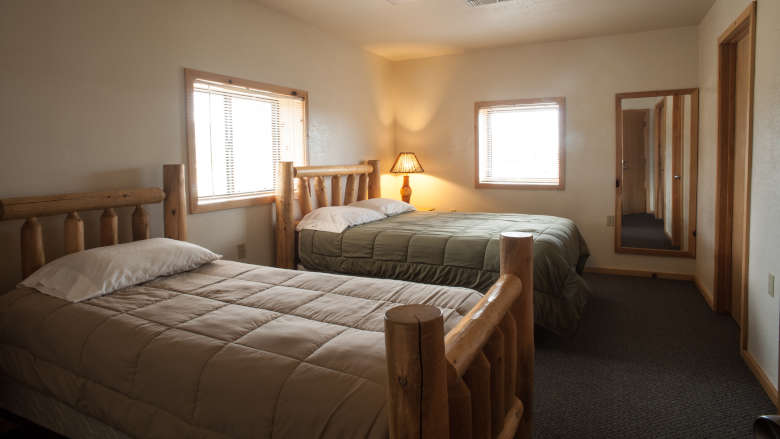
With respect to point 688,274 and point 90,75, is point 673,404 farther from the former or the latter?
point 90,75

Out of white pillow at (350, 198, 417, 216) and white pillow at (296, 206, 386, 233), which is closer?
white pillow at (296, 206, 386, 233)

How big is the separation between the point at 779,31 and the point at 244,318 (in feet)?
9.22

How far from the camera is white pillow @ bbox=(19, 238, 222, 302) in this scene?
2145 millimetres

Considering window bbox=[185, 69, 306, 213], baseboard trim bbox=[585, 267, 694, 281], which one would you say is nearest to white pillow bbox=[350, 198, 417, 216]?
window bbox=[185, 69, 306, 213]

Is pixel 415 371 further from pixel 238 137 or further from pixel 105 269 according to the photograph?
pixel 238 137

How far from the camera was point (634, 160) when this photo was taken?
4.95m

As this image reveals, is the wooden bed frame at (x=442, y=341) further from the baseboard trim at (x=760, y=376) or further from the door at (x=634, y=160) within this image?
the door at (x=634, y=160)

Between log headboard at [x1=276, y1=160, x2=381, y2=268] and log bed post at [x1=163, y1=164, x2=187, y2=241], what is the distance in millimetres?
1041

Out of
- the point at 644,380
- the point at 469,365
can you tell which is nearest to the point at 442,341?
the point at 469,365

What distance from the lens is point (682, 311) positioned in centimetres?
381

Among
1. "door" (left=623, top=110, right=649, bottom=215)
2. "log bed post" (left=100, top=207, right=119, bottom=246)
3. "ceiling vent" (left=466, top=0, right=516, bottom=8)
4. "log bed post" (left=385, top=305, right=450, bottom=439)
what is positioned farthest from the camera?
"door" (left=623, top=110, right=649, bottom=215)

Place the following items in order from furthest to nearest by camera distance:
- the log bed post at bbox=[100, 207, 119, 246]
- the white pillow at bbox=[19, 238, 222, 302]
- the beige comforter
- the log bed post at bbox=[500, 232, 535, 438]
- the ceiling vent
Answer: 1. the ceiling vent
2. the log bed post at bbox=[100, 207, 119, 246]
3. the white pillow at bbox=[19, 238, 222, 302]
4. the log bed post at bbox=[500, 232, 535, 438]
5. the beige comforter

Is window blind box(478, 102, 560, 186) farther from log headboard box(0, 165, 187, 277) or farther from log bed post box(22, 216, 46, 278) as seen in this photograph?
log bed post box(22, 216, 46, 278)

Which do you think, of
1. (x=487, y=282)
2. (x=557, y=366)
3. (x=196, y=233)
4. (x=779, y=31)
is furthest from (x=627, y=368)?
(x=196, y=233)
